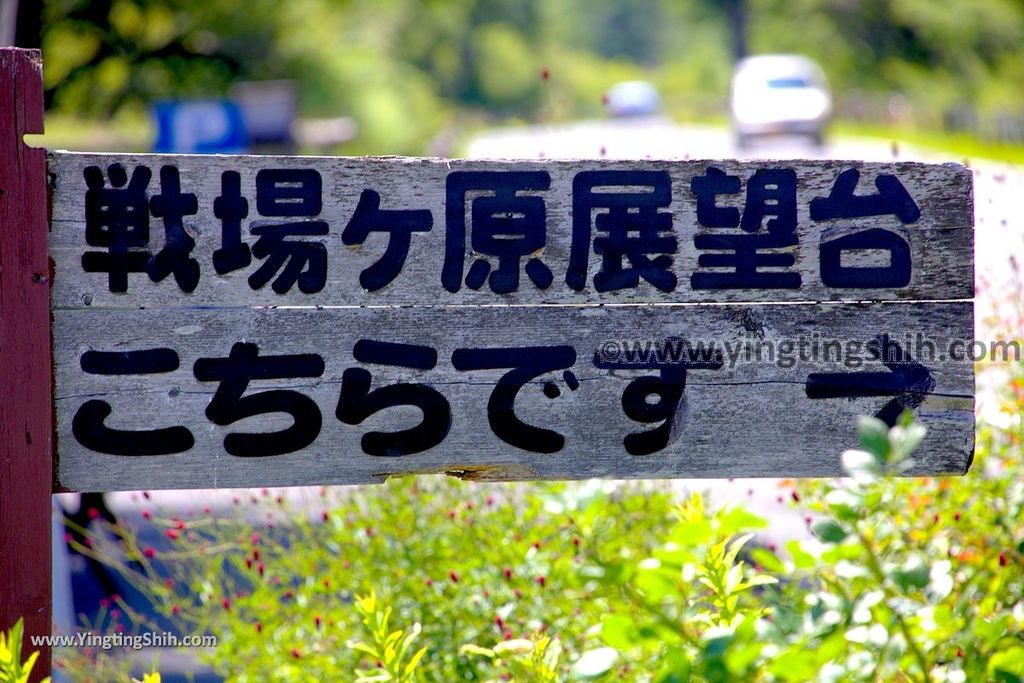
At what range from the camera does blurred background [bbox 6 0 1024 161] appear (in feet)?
51.7

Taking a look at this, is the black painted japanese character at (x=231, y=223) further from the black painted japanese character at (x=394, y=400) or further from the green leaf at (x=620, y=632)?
the green leaf at (x=620, y=632)

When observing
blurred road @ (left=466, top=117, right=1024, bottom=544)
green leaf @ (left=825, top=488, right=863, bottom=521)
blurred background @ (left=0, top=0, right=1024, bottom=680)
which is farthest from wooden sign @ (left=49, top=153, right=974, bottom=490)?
green leaf @ (left=825, top=488, right=863, bottom=521)

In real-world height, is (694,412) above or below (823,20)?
below

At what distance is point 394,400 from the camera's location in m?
2.23

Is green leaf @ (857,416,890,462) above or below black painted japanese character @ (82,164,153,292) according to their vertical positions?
below

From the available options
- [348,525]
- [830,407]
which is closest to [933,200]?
[830,407]

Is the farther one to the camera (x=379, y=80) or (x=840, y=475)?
(x=379, y=80)

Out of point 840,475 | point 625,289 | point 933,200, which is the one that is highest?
point 933,200

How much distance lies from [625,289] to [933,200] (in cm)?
66

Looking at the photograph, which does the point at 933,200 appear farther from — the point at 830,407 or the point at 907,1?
the point at 907,1

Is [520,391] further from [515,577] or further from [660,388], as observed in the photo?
[515,577]

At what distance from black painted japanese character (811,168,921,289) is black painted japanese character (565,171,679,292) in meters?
0.31

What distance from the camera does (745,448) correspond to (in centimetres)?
228

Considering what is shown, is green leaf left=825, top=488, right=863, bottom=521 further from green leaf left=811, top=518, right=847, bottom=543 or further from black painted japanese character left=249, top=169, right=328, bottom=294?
black painted japanese character left=249, top=169, right=328, bottom=294
